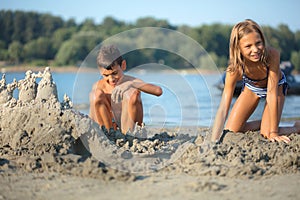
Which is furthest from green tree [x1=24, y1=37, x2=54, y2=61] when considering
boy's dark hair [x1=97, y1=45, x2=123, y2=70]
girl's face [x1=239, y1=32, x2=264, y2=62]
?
girl's face [x1=239, y1=32, x2=264, y2=62]

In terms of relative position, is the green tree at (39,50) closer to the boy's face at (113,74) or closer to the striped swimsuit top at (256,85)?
the boy's face at (113,74)

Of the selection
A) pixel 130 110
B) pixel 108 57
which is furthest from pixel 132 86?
pixel 108 57

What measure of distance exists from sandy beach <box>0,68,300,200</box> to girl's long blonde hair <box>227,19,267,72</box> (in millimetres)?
682

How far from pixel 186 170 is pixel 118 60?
5.60 feet

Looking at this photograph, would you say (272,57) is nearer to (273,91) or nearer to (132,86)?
(273,91)

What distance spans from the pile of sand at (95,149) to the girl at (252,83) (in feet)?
0.86

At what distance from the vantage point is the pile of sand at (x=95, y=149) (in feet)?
9.62

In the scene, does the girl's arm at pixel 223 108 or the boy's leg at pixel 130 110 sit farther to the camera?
the boy's leg at pixel 130 110

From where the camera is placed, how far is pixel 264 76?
4.21 meters

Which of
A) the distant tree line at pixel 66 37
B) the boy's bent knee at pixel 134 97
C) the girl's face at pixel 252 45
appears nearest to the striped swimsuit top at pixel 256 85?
the girl's face at pixel 252 45

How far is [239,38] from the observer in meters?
3.85

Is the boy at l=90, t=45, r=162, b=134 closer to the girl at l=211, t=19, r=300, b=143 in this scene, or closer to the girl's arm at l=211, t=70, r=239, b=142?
the girl's arm at l=211, t=70, r=239, b=142

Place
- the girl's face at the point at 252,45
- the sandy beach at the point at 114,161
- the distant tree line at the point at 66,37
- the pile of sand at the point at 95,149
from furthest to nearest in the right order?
1. the distant tree line at the point at 66,37
2. the girl's face at the point at 252,45
3. the pile of sand at the point at 95,149
4. the sandy beach at the point at 114,161

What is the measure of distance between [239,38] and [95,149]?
5.46 feet
